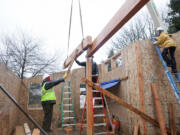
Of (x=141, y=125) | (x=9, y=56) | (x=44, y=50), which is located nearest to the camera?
(x=141, y=125)

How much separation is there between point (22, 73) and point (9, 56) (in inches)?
83.5

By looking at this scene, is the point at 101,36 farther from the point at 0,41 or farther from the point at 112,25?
the point at 0,41

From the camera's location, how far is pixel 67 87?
6688 mm

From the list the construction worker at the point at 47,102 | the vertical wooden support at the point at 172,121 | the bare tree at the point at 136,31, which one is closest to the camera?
the vertical wooden support at the point at 172,121

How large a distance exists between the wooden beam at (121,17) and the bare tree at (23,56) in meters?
13.4

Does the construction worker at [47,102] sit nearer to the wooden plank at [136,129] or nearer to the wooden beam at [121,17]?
the wooden beam at [121,17]

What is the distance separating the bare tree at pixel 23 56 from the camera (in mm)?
14250

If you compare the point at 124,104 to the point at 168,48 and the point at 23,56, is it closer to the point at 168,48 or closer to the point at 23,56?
the point at 168,48

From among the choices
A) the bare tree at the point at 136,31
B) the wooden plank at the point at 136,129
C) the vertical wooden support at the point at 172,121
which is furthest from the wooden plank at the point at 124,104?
the bare tree at the point at 136,31

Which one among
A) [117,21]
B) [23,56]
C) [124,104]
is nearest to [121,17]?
[117,21]

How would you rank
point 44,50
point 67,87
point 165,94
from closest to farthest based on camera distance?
point 165,94
point 67,87
point 44,50

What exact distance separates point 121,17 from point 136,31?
69.6 ft

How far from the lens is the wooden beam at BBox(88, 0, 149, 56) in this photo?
79.5 inches

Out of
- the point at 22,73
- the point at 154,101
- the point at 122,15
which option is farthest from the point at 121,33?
the point at 122,15
